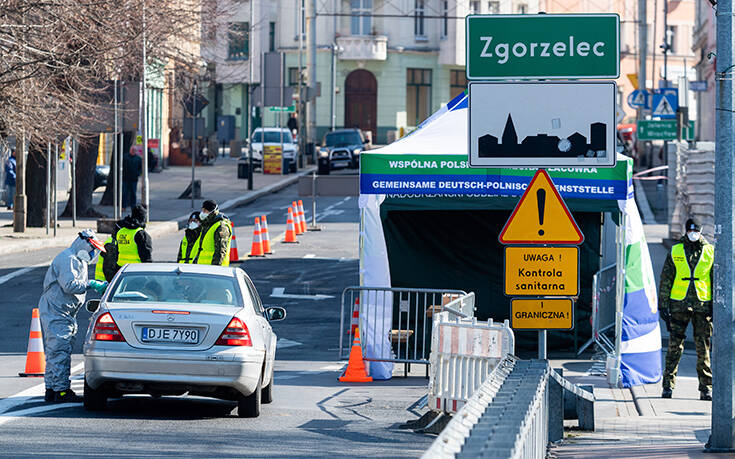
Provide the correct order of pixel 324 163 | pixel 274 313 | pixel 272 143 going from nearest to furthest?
pixel 274 313
pixel 324 163
pixel 272 143

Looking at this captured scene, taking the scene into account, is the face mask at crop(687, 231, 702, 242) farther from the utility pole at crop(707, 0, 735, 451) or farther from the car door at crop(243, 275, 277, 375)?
the car door at crop(243, 275, 277, 375)

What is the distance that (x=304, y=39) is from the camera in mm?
81875

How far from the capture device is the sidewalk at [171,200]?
95.8 ft

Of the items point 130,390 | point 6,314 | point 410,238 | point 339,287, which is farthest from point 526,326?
point 339,287

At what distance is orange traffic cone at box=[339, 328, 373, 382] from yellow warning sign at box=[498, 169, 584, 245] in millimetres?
4991

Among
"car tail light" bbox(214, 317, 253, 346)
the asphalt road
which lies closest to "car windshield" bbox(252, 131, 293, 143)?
the asphalt road

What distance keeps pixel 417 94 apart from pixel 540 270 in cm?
7416

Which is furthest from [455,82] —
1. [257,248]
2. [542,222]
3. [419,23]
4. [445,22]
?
[542,222]

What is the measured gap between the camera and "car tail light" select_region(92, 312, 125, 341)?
1152cm

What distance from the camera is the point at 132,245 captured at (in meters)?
15.4

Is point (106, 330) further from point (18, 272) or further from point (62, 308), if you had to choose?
point (18, 272)


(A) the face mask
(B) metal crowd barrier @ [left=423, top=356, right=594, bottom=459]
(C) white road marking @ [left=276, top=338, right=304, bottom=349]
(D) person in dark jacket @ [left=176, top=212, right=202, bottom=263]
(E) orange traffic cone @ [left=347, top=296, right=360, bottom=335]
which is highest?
(A) the face mask

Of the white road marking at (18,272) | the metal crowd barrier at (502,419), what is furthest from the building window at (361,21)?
the metal crowd barrier at (502,419)

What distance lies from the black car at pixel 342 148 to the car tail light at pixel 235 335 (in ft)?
143
